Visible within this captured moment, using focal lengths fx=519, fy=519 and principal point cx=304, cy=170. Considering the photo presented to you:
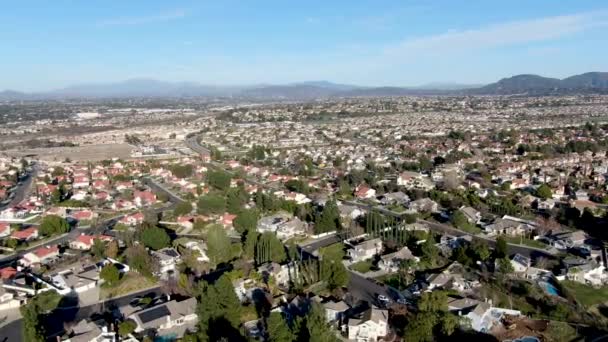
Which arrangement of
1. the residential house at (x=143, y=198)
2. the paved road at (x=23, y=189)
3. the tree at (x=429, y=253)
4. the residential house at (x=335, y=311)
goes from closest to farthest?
the residential house at (x=335, y=311) < the tree at (x=429, y=253) < the residential house at (x=143, y=198) < the paved road at (x=23, y=189)

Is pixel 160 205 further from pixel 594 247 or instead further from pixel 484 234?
pixel 594 247

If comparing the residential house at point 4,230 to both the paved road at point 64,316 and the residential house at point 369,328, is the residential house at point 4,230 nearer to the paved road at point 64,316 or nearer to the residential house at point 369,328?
the paved road at point 64,316

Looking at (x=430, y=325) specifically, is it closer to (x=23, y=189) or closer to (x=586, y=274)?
(x=586, y=274)

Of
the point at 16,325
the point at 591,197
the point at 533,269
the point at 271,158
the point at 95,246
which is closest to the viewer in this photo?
the point at 16,325

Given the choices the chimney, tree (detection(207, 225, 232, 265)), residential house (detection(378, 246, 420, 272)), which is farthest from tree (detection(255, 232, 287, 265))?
the chimney

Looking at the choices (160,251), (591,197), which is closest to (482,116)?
(591,197)

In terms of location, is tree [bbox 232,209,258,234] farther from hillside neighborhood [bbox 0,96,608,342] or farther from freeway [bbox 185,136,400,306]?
freeway [bbox 185,136,400,306]

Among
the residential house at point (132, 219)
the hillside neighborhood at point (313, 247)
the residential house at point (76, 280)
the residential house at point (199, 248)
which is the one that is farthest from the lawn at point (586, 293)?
the residential house at point (132, 219)
